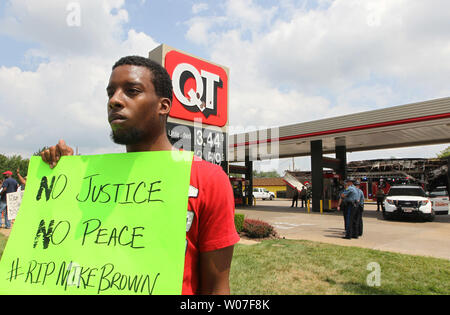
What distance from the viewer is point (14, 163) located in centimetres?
5400

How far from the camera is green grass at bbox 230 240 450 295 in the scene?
426 centimetres

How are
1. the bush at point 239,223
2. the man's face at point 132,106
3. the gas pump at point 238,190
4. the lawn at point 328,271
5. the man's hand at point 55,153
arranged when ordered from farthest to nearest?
the gas pump at point 238,190 → the bush at point 239,223 → the lawn at point 328,271 → the man's hand at point 55,153 → the man's face at point 132,106

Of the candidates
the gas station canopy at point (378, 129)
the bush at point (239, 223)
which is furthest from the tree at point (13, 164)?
the bush at point (239, 223)

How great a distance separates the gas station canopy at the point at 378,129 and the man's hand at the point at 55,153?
15.0 meters

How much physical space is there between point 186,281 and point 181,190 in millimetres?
371

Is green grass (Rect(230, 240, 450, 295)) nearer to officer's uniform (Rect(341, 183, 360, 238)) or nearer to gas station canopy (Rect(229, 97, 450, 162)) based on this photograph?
officer's uniform (Rect(341, 183, 360, 238))

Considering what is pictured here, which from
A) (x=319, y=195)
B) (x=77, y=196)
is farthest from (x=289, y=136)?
(x=77, y=196)

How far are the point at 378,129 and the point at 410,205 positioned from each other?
4.15m

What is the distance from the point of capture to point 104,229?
4.29 ft

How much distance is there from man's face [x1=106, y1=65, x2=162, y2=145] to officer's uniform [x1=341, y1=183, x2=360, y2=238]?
8522mm

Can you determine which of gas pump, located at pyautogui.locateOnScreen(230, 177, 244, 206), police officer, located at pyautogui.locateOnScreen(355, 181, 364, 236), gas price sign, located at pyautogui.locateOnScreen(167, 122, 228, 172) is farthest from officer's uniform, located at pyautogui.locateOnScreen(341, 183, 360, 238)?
gas pump, located at pyautogui.locateOnScreen(230, 177, 244, 206)

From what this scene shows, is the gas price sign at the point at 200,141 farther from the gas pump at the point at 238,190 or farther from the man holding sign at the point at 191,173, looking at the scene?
the gas pump at the point at 238,190

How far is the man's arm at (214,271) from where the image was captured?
48.9 inches

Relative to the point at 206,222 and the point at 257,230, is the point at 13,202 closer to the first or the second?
the point at 257,230
